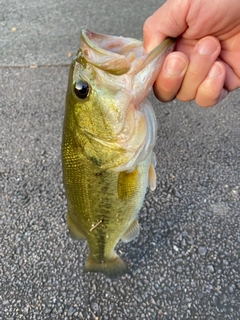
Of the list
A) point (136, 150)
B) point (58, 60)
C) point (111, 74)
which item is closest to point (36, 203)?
point (136, 150)

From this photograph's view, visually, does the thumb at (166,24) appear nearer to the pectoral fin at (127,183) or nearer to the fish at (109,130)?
the fish at (109,130)

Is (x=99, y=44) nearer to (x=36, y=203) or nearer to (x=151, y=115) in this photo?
(x=151, y=115)

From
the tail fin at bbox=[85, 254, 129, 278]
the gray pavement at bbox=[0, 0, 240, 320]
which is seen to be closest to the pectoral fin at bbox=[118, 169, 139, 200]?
the tail fin at bbox=[85, 254, 129, 278]

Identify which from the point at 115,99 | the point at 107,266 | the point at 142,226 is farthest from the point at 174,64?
the point at 142,226

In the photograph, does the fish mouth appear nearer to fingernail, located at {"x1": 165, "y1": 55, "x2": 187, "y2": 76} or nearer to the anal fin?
fingernail, located at {"x1": 165, "y1": 55, "x2": 187, "y2": 76}

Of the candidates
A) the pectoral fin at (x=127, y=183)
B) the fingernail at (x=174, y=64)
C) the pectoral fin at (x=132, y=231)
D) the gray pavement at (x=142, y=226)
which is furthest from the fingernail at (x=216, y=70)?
the gray pavement at (x=142, y=226)
